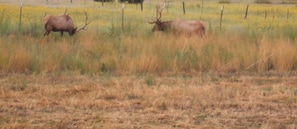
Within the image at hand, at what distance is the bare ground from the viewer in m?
7.66

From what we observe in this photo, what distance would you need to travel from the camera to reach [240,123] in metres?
7.80

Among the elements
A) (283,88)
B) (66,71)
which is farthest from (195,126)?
(66,71)

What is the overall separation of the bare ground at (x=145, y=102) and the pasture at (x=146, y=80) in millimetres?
15

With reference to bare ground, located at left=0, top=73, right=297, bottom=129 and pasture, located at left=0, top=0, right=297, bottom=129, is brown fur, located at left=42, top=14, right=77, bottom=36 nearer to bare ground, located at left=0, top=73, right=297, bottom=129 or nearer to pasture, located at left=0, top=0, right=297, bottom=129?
pasture, located at left=0, top=0, right=297, bottom=129

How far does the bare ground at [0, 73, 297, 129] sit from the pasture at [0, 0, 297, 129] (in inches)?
0.6

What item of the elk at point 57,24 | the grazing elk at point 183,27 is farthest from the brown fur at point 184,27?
the elk at point 57,24

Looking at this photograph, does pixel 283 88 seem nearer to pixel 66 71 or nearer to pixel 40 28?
pixel 66 71

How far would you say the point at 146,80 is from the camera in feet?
36.9

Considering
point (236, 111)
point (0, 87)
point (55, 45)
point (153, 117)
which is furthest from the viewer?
point (55, 45)

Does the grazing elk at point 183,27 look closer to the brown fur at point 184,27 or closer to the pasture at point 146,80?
the brown fur at point 184,27

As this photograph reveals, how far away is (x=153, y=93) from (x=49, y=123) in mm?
2762

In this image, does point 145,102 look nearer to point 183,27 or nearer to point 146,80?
point 146,80

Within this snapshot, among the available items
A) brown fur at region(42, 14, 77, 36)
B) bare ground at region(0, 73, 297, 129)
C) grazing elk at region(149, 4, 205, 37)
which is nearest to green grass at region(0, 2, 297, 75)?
bare ground at region(0, 73, 297, 129)

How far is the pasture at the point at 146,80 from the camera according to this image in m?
7.95
